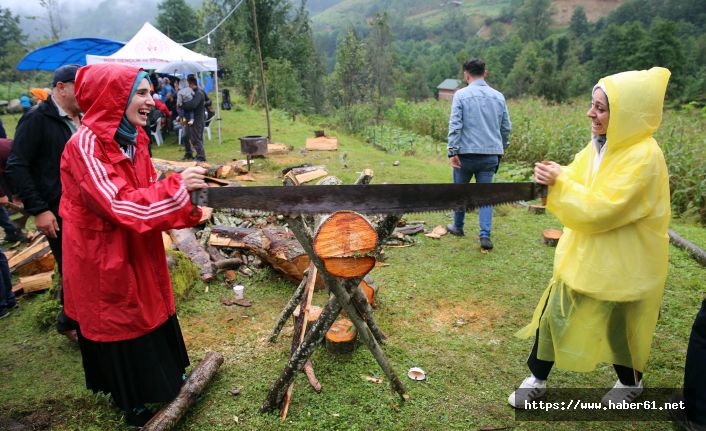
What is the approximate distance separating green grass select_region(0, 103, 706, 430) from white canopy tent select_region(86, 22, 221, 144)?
808 centimetres

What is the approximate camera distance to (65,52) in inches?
527

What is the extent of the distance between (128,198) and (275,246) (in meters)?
2.73

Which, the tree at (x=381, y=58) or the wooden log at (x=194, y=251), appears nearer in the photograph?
the wooden log at (x=194, y=251)

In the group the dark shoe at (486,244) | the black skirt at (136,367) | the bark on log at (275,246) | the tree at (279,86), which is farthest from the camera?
the tree at (279,86)

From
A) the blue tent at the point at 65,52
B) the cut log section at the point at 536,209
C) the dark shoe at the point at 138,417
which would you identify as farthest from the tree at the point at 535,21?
the dark shoe at the point at 138,417

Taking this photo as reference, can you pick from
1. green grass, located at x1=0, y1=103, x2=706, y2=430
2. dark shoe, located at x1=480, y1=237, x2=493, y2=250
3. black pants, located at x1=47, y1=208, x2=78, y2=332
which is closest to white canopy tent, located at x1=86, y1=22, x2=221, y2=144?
green grass, located at x1=0, y1=103, x2=706, y2=430

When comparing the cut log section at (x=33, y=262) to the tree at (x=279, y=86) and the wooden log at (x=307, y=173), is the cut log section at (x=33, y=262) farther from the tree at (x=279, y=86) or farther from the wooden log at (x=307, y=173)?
the tree at (x=279, y=86)

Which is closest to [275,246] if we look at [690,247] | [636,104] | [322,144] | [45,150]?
[45,150]

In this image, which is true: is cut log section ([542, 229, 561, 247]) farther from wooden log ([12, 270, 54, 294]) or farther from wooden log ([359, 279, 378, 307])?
wooden log ([12, 270, 54, 294])

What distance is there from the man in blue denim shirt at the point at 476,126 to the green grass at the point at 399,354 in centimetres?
121

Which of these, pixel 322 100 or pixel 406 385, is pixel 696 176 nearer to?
pixel 406 385

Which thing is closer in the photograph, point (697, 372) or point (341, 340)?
point (697, 372)

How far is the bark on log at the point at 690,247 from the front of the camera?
5.08m

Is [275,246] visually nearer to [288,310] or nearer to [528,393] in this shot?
[288,310]
